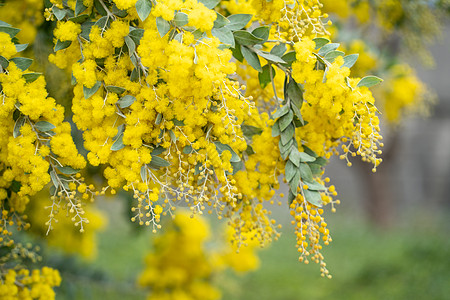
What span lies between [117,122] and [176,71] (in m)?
0.27

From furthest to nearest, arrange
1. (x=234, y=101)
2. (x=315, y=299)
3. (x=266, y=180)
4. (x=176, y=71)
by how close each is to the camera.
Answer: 1. (x=315, y=299)
2. (x=266, y=180)
3. (x=234, y=101)
4. (x=176, y=71)

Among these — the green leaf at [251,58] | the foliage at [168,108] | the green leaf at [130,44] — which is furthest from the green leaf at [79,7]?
the green leaf at [251,58]

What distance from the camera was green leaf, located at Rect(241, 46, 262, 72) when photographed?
136 cm

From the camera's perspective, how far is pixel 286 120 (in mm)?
1345

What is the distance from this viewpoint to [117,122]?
1.34 meters

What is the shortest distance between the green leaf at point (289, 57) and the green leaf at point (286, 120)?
14cm

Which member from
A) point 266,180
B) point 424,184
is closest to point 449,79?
point 424,184

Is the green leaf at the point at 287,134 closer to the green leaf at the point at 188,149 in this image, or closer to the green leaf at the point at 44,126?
the green leaf at the point at 188,149

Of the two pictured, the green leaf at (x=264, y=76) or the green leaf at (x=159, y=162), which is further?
the green leaf at (x=264, y=76)

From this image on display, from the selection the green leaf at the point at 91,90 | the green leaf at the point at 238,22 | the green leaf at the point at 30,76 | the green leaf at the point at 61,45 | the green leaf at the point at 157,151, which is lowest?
the green leaf at the point at 157,151

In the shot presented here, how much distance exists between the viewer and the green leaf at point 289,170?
1.35 metres

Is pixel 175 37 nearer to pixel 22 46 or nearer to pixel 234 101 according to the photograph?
pixel 234 101

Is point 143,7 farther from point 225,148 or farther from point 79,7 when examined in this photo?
point 225,148

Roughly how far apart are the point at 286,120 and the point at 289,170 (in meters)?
0.14
